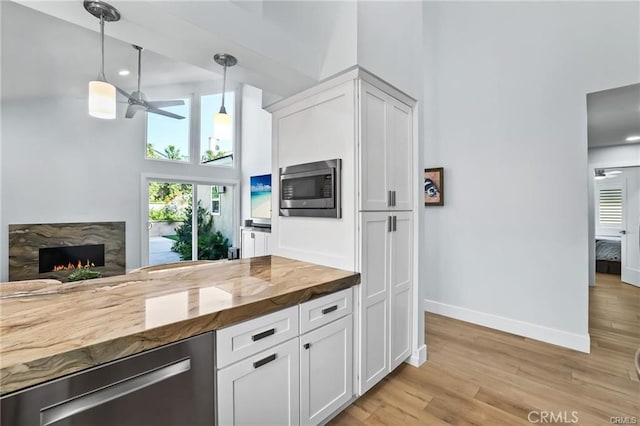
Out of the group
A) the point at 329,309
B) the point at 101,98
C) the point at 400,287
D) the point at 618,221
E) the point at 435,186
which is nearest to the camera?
the point at 101,98

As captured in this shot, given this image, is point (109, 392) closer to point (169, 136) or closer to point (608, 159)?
point (169, 136)

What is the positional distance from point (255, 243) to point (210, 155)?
2402 mm

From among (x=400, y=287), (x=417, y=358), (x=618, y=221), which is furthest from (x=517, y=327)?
(x=618, y=221)

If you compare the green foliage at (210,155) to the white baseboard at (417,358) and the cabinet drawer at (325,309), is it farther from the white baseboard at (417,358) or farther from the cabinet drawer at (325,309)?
the white baseboard at (417,358)

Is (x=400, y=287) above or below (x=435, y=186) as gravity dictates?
below

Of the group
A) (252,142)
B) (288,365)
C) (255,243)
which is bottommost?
(288,365)

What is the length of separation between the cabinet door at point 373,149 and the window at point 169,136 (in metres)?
4.88

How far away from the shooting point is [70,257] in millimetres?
4480

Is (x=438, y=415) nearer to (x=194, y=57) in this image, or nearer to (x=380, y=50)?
(x=380, y=50)

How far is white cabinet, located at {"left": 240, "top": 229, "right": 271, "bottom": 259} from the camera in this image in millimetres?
5711

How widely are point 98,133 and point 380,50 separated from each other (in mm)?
5139

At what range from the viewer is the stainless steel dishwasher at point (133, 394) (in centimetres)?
78

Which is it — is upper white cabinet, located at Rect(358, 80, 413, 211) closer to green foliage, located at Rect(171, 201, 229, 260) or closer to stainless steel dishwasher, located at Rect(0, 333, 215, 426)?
stainless steel dishwasher, located at Rect(0, 333, 215, 426)

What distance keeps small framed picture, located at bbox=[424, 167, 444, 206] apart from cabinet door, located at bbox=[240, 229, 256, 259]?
12.8ft
